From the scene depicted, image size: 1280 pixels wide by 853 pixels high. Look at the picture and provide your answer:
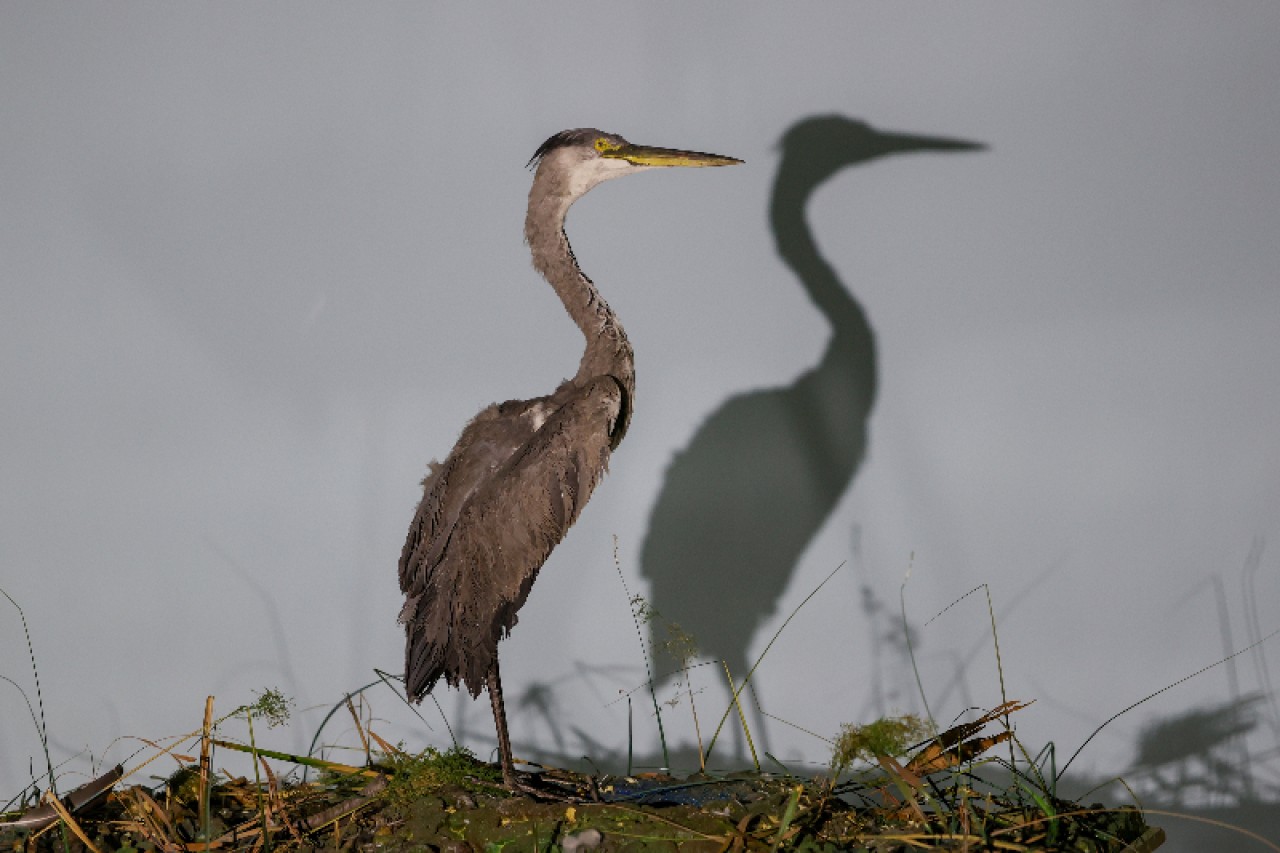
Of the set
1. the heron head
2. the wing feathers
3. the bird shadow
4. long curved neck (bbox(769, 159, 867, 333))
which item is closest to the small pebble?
the wing feathers

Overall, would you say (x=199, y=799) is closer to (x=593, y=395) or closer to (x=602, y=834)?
(x=602, y=834)

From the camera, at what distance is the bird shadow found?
347 centimetres

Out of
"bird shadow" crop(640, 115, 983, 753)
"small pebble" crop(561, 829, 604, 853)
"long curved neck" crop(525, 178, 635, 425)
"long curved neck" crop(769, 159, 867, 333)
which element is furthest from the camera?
"bird shadow" crop(640, 115, 983, 753)

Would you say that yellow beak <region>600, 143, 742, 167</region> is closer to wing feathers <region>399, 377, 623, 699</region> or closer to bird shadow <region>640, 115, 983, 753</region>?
wing feathers <region>399, 377, 623, 699</region>

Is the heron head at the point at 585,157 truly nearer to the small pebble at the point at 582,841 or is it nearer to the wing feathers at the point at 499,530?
the wing feathers at the point at 499,530

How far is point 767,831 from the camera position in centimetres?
230

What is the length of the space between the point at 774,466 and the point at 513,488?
1123mm

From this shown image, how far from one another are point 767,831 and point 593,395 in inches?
35.8

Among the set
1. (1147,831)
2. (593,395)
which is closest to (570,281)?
(593,395)

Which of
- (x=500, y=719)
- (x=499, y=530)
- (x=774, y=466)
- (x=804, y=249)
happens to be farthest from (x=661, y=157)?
(x=500, y=719)

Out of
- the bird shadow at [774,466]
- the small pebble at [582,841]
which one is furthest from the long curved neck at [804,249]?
the small pebble at [582,841]

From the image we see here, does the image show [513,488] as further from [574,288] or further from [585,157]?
[585,157]

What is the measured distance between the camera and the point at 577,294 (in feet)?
9.06

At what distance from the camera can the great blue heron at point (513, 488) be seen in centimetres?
262
